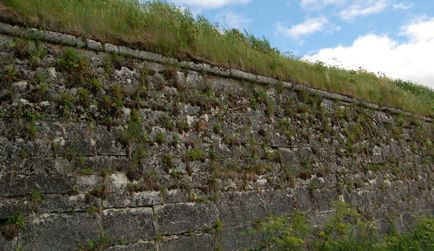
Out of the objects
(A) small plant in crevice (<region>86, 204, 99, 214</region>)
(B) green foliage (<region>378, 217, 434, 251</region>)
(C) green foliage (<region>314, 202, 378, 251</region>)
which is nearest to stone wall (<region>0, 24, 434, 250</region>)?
(A) small plant in crevice (<region>86, 204, 99, 214</region>)

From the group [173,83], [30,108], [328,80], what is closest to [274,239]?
[173,83]

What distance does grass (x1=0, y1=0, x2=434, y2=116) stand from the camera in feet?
17.5

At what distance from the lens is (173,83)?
6008 millimetres

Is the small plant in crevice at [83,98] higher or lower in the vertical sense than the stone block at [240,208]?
higher

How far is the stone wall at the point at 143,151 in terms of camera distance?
4487mm

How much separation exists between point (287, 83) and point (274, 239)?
9.59ft

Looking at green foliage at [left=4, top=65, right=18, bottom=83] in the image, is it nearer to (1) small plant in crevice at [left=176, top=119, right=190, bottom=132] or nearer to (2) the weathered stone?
(2) the weathered stone

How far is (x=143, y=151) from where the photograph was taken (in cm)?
526

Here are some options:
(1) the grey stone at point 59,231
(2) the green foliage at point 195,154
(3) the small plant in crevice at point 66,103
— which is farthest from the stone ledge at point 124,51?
(1) the grey stone at point 59,231

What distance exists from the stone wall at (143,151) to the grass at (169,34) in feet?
0.61

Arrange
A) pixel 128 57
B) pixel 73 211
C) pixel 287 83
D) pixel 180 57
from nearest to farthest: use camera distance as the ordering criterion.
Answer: pixel 73 211
pixel 128 57
pixel 180 57
pixel 287 83

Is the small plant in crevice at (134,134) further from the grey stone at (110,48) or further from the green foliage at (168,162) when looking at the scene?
the grey stone at (110,48)

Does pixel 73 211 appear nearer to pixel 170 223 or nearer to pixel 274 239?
pixel 170 223

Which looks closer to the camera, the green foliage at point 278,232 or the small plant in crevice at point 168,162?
the small plant in crevice at point 168,162
